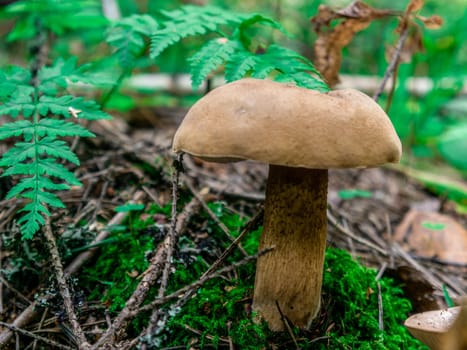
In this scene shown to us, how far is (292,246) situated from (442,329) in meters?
0.59

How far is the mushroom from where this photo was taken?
1241mm

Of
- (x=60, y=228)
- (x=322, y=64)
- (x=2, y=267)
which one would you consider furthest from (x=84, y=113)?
(x=322, y=64)

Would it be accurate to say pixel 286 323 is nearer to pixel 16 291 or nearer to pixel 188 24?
pixel 16 291

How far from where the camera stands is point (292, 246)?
5.30 ft

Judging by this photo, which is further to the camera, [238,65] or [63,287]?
[238,65]

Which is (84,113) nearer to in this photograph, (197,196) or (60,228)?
(60,228)

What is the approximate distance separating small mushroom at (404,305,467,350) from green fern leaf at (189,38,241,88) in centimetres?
127

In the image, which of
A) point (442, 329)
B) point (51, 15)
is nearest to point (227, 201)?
point (442, 329)

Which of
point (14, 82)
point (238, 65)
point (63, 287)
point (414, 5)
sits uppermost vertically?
point (414, 5)

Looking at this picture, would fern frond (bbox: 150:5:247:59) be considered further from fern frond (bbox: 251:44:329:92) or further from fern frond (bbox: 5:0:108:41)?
fern frond (bbox: 5:0:108:41)

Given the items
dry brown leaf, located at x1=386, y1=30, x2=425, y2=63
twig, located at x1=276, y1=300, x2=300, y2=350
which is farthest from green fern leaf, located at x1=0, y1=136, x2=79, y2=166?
dry brown leaf, located at x1=386, y1=30, x2=425, y2=63

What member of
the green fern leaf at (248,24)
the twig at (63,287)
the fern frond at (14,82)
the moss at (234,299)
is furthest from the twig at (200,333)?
the green fern leaf at (248,24)

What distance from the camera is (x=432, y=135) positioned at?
18.0ft

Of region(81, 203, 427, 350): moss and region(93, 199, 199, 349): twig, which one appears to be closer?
region(93, 199, 199, 349): twig
